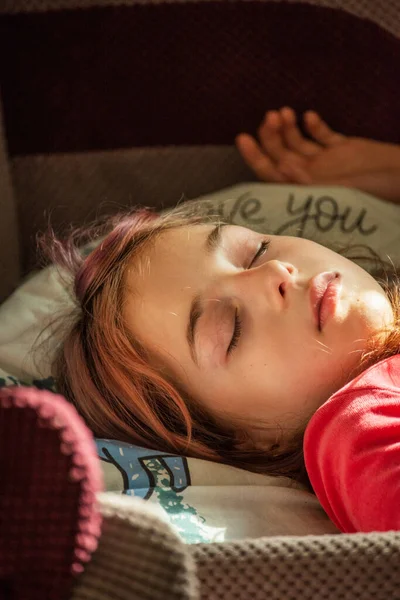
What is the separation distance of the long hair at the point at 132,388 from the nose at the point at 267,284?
0.14 m

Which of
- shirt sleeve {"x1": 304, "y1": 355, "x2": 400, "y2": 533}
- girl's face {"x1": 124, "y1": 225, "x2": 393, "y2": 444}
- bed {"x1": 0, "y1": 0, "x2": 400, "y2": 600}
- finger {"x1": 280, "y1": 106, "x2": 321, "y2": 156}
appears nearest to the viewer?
shirt sleeve {"x1": 304, "y1": 355, "x2": 400, "y2": 533}

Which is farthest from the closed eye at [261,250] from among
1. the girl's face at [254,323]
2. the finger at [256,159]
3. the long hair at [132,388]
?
the finger at [256,159]

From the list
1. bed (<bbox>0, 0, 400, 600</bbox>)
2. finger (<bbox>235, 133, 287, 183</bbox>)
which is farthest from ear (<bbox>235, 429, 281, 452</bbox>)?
finger (<bbox>235, 133, 287, 183</bbox>)

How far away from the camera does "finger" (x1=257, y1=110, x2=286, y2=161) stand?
138 centimetres

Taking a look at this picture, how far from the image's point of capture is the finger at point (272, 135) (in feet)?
4.54

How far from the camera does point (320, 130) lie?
4.58ft

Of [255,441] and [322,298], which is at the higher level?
[322,298]

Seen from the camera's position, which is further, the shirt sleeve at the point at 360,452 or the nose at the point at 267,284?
the nose at the point at 267,284

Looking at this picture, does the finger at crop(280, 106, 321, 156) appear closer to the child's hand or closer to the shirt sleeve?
the child's hand

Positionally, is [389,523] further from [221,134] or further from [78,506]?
[221,134]

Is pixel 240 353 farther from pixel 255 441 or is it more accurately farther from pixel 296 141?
pixel 296 141

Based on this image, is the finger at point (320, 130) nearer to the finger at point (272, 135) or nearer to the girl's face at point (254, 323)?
the finger at point (272, 135)

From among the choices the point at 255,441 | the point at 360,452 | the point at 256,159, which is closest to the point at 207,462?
the point at 255,441

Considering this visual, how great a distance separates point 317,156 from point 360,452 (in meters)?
0.70
